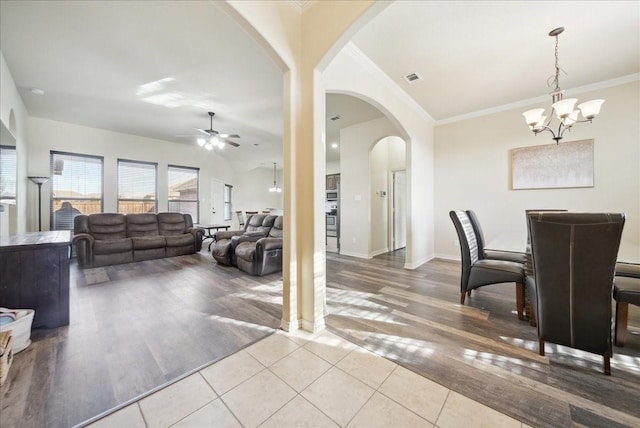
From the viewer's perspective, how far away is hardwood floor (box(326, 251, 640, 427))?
1329 millimetres

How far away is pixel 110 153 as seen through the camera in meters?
5.79

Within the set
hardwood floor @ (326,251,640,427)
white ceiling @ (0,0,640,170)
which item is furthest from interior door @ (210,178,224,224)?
hardwood floor @ (326,251,640,427)

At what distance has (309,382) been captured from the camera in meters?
1.52

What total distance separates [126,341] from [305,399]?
5.44 feet

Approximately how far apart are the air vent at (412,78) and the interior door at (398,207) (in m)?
2.85

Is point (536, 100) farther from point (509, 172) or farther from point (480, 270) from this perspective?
point (480, 270)

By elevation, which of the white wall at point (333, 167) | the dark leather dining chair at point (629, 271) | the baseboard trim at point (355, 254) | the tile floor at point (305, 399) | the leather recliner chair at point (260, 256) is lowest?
the tile floor at point (305, 399)

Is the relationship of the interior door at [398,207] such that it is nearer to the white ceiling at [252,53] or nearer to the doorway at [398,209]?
the doorway at [398,209]

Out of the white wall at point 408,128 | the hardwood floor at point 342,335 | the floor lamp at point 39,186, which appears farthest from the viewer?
the floor lamp at point 39,186

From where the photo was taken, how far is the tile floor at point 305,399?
1.24 metres

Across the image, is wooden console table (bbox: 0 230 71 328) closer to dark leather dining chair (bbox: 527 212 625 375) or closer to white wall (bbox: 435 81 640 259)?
dark leather dining chair (bbox: 527 212 625 375)

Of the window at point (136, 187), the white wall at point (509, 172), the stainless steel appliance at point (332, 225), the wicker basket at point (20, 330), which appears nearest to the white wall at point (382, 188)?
the white wall at point (509, 172)

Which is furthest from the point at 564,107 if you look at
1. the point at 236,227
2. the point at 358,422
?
the point at 236,227

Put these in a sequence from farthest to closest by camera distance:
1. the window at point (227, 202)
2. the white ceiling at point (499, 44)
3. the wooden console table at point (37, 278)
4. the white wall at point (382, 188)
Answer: the window at point (227, 202), the white wall at point (382, 188), the white ceiling at point (499, 44), the wooden console table at point (37, 278)
